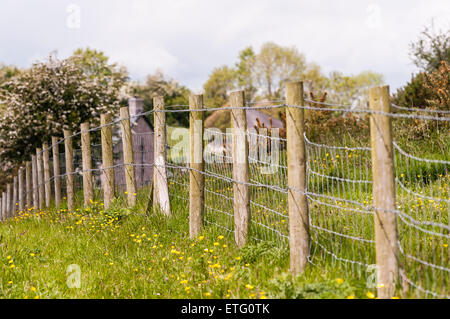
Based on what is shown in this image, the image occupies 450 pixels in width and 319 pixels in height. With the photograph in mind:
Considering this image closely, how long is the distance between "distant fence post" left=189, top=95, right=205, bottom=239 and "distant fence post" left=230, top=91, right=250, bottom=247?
87 cm

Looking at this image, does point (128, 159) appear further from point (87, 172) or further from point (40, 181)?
point (40, 181)

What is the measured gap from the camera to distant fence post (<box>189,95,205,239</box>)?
623 centimetres

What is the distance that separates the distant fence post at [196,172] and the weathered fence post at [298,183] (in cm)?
194

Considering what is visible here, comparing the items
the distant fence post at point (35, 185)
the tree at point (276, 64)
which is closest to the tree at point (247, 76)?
the tree at point (276, 64)

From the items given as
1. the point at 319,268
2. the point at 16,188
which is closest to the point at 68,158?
the point at 16,188

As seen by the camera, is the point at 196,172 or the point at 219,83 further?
the point at 219,83

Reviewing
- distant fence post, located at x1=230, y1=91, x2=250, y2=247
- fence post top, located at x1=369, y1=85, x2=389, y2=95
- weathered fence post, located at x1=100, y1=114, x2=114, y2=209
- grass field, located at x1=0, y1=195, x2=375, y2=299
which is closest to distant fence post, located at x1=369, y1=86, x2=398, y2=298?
fence post top, located at x1=369, y1=85, x2=389, y2=95

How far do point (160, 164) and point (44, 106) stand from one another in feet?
31.6

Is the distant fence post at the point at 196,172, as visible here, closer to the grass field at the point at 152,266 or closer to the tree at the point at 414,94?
the grass field at the point at 152,266

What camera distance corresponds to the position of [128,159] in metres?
8.54

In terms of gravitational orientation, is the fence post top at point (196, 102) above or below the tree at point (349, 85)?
below

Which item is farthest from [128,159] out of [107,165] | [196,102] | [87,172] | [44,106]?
[44,106]

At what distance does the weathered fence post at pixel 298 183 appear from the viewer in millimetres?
4496

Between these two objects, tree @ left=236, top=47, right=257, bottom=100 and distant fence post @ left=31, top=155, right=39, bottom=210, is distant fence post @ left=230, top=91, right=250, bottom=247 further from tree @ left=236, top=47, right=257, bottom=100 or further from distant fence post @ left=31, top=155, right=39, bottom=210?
tree @ left=236, top=47, right=257, bottom=100
